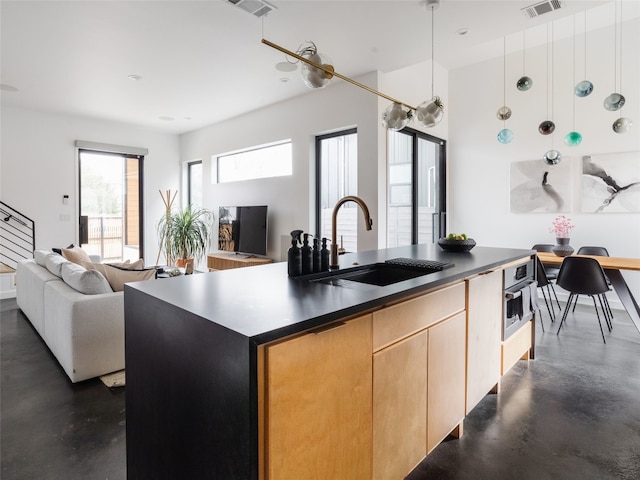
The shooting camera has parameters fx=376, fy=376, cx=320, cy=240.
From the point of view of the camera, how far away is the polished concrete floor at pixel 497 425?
67.7 inches

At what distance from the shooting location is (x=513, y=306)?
2510 millimetres

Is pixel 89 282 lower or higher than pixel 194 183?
lower

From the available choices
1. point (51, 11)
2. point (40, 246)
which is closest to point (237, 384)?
point (51, 11)

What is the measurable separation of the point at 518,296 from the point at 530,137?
339cm

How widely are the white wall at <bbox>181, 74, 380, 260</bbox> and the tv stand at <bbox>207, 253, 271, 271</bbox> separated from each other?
0.92ft

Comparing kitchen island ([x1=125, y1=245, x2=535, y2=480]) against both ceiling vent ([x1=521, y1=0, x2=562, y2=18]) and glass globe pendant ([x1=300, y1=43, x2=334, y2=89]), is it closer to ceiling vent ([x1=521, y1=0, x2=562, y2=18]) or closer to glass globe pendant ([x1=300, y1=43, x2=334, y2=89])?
glass globe pendant ([x1=300, y1=43, x2=334, y2=89])

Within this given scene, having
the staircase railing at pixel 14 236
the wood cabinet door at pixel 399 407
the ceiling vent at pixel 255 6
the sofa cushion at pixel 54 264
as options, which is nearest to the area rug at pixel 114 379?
the sofa cushion at pixel 54 264

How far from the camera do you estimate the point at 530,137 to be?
5027 millimetres

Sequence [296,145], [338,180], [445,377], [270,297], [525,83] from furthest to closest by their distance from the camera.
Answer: [296,145] < [338,180] < [525,83] < [445,377] < [270,297]

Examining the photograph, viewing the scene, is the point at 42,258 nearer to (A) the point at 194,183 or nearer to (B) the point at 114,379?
(B) the point at 114,379

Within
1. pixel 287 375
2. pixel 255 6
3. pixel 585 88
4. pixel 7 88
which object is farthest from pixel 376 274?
pixel 7 88

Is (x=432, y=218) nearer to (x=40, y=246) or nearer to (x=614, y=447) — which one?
(x=614, y=447)

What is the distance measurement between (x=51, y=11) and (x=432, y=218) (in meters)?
4.82

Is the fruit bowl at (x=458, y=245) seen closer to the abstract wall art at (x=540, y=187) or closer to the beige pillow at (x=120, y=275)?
the beige pillow at (x=120, y=275)
